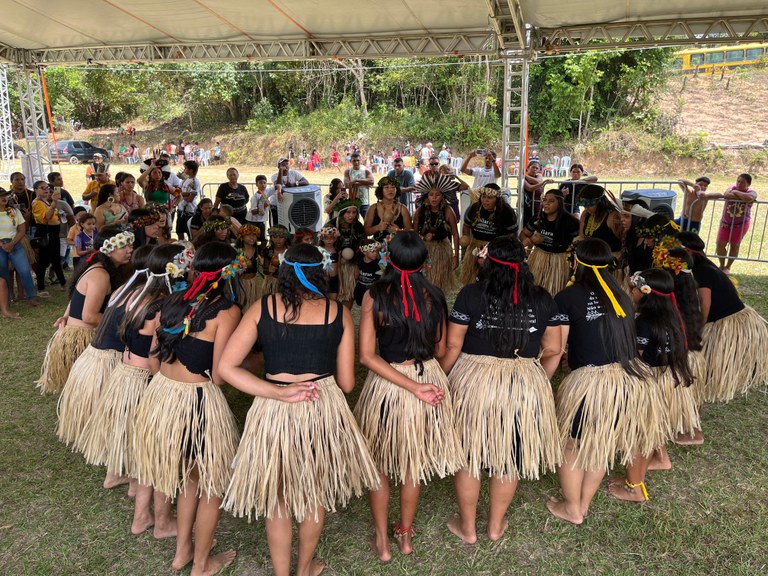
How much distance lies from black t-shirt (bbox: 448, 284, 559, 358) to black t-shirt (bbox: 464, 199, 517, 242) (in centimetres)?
295

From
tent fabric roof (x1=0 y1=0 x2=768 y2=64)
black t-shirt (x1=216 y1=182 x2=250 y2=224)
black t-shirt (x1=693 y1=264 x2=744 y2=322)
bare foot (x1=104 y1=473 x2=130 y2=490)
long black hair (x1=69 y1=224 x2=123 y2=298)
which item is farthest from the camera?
black t-shirt (x1=216 y1=182 x2=250 y2=224)

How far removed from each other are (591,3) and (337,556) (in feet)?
18.5

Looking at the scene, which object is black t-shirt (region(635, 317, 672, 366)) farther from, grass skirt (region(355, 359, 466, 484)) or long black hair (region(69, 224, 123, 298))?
long black hair (region(69, 224, 123, 298))

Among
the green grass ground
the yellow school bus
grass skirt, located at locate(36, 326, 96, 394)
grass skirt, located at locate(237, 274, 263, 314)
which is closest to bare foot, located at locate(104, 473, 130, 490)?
the green grass ground

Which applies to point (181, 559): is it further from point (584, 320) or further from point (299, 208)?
point (299, 208)

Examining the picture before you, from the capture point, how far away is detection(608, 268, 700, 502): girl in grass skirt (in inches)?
112

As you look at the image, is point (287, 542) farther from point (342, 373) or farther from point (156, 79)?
point (156, 79)

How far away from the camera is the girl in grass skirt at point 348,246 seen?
5.21 m

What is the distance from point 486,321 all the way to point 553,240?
9.15 feet

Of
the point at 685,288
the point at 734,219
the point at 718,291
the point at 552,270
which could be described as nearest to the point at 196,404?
the point at 685,288

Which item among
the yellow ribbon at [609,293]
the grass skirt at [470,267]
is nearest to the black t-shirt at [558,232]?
the grass skirt at [470,267]

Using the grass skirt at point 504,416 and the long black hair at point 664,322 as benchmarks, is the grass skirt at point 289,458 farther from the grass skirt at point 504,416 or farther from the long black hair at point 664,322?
the long black hair at point 664,322

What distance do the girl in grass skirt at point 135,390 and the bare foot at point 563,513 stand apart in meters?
1.87

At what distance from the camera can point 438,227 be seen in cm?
571
